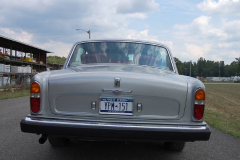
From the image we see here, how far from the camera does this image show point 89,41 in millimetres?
3779

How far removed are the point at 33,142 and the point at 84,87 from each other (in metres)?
2.01

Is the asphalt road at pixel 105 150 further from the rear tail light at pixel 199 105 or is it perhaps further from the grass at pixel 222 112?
the grass at pixel 222 112

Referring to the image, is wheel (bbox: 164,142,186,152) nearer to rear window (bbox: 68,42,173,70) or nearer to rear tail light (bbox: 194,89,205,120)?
rear tail light (bbox: 194,89,205,120)

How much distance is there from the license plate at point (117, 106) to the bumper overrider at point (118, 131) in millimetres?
156

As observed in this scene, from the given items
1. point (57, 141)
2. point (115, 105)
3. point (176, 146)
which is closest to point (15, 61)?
point (57, 141)

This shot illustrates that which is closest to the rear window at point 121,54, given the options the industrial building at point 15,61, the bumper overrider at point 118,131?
the bumper overrider at point 118,131

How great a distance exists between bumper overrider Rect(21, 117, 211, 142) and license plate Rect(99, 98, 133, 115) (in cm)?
16

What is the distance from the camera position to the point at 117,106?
2.47 meters

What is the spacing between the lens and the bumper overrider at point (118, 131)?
2330 millimetres

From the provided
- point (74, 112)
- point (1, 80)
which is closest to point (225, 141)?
point (74, 112)

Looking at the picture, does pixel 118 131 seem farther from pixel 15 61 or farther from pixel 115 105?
pixel 15 61

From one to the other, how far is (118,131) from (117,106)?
11.4 inches

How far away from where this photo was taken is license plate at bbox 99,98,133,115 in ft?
8.11

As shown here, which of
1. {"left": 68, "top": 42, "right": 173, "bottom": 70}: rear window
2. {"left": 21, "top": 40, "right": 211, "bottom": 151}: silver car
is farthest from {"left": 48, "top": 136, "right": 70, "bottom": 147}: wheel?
{"left": 68, "top": 42, "right": 173, "bottom": 70}: rear window
